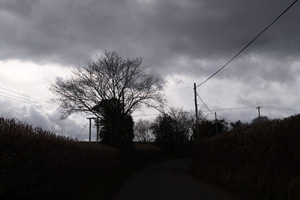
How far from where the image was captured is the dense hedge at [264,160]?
8.84 m

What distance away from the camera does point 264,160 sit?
1087 centimetres

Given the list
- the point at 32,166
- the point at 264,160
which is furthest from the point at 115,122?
the point at 32,166

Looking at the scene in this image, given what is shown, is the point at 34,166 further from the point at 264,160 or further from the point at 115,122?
the point at 115,122

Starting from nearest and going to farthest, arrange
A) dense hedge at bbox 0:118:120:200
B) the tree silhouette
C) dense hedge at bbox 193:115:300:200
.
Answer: dense hedge at bbox 0:118:120:200
dense hedge at bbox 193:115:300:200
the tree silhouette

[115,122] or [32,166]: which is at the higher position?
[115,122]

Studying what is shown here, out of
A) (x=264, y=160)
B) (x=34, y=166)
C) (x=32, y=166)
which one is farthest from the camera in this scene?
(x=264, y=160)

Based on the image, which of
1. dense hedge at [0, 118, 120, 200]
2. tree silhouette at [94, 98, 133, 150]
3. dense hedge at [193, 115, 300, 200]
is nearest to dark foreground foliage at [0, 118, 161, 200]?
dense hedge at [0, 118, 120, 200]

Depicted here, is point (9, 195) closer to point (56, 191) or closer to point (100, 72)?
point (56, 191)

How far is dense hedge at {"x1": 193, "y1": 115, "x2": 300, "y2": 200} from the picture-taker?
8836 millimetres

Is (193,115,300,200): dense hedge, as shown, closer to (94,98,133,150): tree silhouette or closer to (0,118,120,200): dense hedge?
(0,118,120,200): dense hedge

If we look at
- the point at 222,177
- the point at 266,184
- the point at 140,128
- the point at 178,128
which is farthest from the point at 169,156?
the point at 266,184

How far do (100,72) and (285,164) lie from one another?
25.3m

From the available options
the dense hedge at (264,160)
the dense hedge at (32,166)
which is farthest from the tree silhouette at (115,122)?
the dense hedge at (32,166)

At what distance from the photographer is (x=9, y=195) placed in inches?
221
